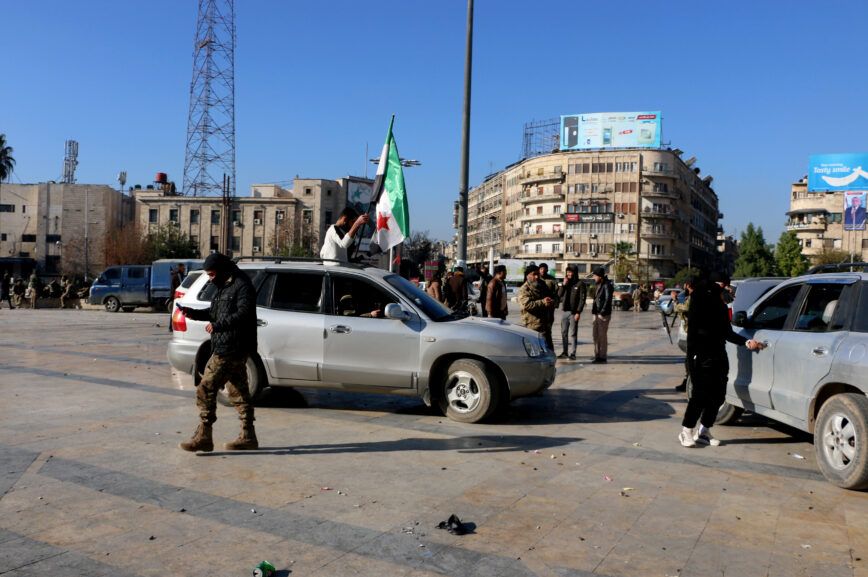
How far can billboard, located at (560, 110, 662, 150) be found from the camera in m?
93.4

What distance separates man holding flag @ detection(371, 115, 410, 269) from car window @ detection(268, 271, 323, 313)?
4.31 metres

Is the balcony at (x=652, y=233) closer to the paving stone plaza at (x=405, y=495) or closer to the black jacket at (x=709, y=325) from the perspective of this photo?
the paving stone plaza at (x=405, y=495)

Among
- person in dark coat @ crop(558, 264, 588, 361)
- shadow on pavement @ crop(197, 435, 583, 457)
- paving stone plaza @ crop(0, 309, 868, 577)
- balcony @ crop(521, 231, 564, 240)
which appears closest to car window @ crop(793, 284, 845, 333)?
paving stone plaza @ crop(0, 309, 868, 577)

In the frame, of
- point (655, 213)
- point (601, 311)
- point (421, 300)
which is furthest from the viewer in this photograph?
point (655, 213)

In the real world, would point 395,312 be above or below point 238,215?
below

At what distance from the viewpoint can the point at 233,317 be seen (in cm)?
621

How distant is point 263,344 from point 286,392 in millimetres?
1466

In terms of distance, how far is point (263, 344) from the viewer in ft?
27.4

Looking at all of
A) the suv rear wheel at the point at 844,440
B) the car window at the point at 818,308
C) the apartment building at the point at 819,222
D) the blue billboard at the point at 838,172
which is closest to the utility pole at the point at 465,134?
the car window at the point at 818,308

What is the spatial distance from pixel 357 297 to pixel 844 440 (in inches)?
197

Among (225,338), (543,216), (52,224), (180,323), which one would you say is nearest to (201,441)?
(225,338)

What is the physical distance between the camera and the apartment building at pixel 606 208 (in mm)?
97713

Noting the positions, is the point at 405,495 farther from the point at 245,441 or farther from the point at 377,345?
the point at 377,345

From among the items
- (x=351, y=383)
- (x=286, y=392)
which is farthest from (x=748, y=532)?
(x=286, y=392)
